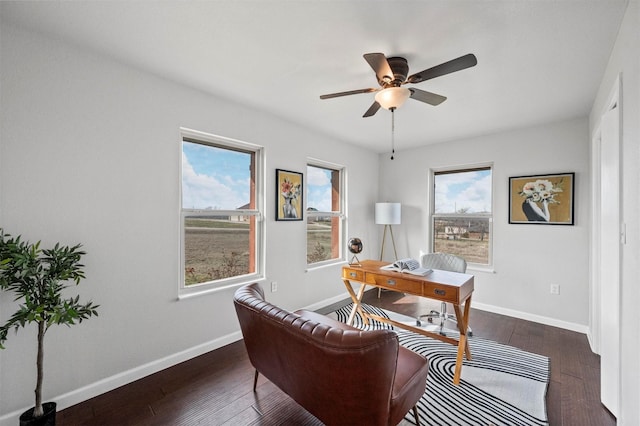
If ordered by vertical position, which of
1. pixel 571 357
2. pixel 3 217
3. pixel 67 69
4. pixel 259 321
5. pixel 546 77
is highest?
pixel 546 77

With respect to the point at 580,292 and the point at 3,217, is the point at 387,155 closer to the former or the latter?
the point at 580,292

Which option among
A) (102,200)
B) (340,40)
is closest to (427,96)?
(340,40)

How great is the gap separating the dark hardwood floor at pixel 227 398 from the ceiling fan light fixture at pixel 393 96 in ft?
7.21

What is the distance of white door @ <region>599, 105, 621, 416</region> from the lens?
1.73m

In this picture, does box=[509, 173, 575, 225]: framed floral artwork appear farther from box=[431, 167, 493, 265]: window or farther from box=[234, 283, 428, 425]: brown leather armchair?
box=[234, 283, 428, 425]: brown leather armchair

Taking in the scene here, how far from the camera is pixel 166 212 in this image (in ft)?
7.95

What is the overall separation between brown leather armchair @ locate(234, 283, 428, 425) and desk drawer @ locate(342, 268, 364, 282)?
1.14m

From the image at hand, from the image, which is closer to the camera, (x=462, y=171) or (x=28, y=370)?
(x=28, y=370)

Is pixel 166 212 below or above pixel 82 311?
above

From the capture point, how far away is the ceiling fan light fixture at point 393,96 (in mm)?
1922

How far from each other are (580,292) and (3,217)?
5318 mm

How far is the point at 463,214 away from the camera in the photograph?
13.8ft

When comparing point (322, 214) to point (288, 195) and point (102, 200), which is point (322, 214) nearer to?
point (288, 195)

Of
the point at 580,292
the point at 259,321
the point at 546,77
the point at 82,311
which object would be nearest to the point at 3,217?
the point at 82,311
